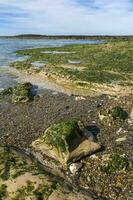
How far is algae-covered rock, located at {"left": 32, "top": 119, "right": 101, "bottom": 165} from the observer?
18125 millimetres

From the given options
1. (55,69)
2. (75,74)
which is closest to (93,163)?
(75,74)

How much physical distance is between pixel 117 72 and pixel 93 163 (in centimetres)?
2374

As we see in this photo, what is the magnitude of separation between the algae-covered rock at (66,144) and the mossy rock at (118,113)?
4.08 m

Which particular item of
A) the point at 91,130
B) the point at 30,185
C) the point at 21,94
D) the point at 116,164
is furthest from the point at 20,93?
the point at 30,185

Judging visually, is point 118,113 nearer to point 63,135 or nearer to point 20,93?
point 63,135

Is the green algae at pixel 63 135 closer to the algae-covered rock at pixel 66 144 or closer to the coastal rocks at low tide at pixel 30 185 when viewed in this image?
the algae-covered rock at pixel 66 144

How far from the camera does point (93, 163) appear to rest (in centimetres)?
1794

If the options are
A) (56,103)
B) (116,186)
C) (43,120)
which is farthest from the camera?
(56,103)

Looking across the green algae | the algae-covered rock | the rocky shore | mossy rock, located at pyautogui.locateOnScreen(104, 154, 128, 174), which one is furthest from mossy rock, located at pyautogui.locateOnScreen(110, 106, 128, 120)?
mossy rock, located at pyautogui.locateOnScreen(104, 154, 128, 174)

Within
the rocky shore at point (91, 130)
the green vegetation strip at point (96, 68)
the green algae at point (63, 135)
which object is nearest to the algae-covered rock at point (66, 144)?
the green algae at point (63, 135)

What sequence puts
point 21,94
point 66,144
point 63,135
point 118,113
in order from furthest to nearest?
point 21,94
point 118,113
point 63,135
point 66,144

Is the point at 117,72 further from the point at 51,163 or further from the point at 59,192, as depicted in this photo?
the point at 59,192

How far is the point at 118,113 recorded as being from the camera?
77.3 feet

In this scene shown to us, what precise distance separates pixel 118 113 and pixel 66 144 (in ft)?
20.2
